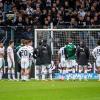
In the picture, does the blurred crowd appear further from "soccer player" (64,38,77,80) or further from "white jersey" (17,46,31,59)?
"white jersey" (17,46,31,59)

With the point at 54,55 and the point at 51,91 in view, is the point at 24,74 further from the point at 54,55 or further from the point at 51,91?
the point at 51,91

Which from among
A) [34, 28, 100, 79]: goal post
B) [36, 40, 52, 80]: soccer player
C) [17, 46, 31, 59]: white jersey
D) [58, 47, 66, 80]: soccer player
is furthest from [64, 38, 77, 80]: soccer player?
[17, 46, 31, 59]: white jersey

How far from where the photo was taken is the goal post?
26.5 meters

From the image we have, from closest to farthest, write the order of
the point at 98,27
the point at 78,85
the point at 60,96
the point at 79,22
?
the point at 60,96
the point at 78,85
the point at 98,27
the point at 79,22

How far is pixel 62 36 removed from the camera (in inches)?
1061

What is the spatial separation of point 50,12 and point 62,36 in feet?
9.80

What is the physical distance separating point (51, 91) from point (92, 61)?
672cm

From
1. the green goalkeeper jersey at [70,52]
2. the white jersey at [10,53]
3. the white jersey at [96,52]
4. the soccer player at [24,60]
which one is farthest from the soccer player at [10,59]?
the white jersey at [96,52]

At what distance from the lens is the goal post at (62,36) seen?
86.9 feet

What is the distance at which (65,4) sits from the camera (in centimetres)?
3045

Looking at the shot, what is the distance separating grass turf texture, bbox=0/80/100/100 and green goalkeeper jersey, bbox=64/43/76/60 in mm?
2530

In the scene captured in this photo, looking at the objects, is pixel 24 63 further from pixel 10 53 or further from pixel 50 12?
pixel 50 12

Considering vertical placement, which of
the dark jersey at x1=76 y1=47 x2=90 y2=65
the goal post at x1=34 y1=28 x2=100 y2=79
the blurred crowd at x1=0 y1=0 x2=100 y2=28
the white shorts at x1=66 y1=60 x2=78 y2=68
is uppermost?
the blurred crowd at x1=0 y1=0 x2=100 y2=28

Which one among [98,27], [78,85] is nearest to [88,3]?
[98,27]
